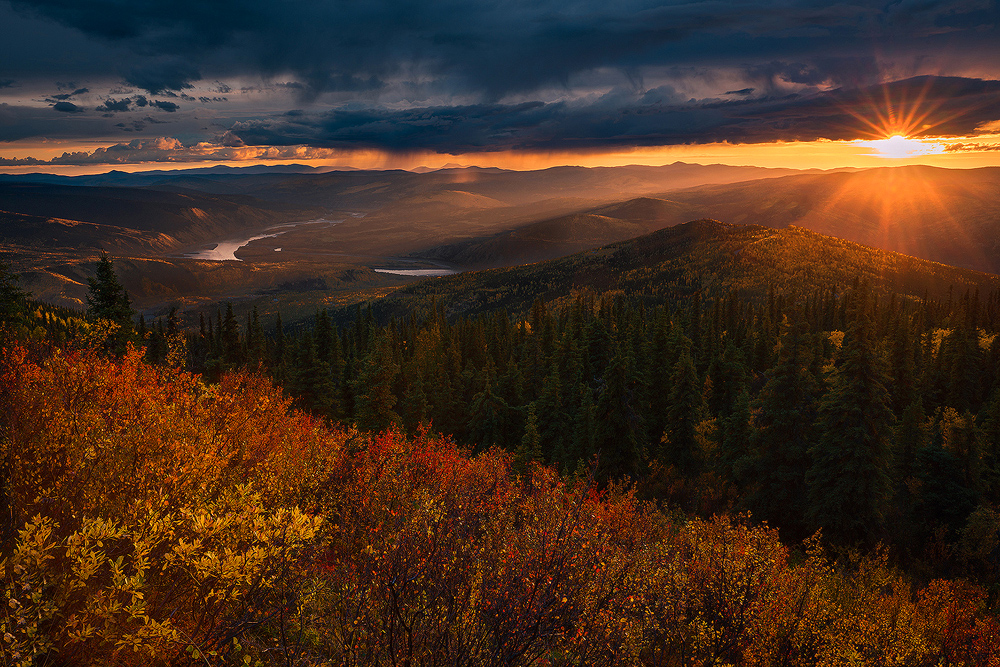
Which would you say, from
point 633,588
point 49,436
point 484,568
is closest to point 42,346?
point 49,436

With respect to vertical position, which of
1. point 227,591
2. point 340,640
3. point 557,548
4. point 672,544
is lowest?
point 672,544

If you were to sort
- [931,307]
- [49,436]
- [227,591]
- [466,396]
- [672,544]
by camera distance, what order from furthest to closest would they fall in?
[931,307], [466,396], [672,544], [49,436], [227,591]

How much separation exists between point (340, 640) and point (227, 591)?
256 cm

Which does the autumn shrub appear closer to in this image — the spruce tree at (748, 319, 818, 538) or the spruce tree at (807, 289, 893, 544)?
the spruce tree at (807, 289, 893, 544)

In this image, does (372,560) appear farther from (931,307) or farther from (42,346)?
(931,307)

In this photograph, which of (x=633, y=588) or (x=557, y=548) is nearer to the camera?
(x=557, y=548)

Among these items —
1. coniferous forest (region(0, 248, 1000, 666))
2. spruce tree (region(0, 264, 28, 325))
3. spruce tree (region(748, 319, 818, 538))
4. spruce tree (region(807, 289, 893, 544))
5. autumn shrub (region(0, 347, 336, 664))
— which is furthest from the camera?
spruce tree (region(0, 264, 28, 325))

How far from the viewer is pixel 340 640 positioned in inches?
440

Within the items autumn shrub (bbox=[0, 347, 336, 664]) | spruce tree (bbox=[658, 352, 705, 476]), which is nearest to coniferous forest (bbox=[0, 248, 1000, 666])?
autumn shrub (bbox=[0, 347, 336, 664])

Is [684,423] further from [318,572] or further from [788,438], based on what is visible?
[318,572]

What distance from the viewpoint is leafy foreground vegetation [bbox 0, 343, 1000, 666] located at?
9867 mm

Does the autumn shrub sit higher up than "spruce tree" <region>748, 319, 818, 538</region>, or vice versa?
the autumn shrub

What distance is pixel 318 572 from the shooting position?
1319 cm

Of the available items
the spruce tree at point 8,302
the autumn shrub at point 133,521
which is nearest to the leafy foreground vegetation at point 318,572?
the autumn shrub at point 133,521
